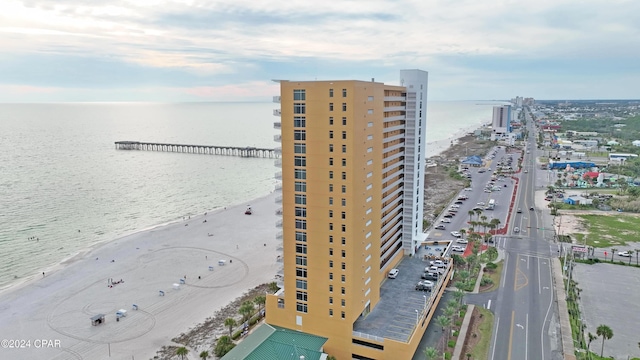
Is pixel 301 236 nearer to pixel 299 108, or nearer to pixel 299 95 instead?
pixel 299 108

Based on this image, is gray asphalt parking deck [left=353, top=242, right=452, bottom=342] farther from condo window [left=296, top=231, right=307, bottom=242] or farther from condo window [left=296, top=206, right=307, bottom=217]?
condo window [left=296, top=206, right=307, bottom=217]

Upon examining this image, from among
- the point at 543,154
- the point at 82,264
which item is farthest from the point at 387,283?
the point at 543,154

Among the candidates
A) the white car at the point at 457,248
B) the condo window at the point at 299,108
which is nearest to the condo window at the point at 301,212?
the condo window at the point at 299,108

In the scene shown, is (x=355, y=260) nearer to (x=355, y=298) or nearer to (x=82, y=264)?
(x=355, y=298)

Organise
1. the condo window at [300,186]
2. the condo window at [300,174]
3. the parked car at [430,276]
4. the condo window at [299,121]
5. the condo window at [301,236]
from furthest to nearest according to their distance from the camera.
→ the parked car at [430,276] → the condo window at [301,236] → the condo window at [300,186] → the condo window at [300,174] → the condo window at [299,121]

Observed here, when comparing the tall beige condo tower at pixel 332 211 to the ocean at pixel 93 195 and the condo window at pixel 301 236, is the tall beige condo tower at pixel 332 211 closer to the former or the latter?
the condo window at pixel 301 236

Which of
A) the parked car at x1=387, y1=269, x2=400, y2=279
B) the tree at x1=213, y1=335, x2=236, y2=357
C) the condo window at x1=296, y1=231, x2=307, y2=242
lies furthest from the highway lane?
the tree at x1=213, y1=335, x2=236, y2=357

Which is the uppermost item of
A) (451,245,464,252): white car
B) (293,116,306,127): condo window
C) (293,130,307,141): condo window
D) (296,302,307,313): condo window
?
(293,116,306,127): condo window
